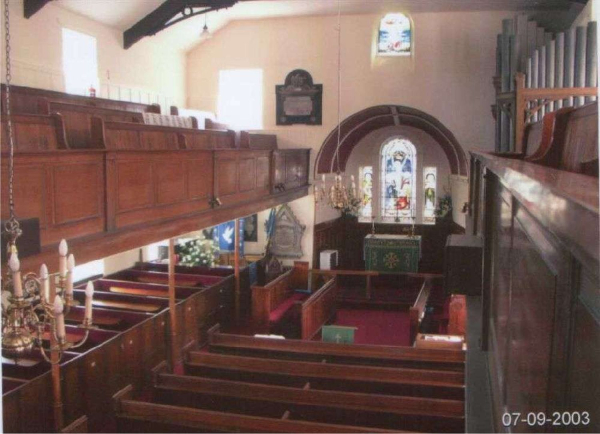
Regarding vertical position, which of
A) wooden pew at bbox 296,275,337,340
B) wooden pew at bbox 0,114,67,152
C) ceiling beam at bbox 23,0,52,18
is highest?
ceiling beam at bbox 23,0,52,18

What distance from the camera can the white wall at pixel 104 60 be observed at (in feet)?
32.4

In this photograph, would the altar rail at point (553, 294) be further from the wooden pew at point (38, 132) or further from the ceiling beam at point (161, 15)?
the ceiling beam at point (161, 15)

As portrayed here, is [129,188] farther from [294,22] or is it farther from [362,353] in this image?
[294,22]

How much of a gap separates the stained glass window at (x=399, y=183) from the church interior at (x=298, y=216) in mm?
61

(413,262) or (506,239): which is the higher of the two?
(506,239)

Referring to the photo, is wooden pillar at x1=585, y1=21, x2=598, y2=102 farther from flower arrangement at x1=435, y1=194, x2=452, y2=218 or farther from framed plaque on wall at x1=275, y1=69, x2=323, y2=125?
flower arrangement at x1=435, y1=194, x2=452, y2=218

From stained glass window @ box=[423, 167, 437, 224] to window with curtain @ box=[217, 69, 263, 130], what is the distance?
5633mm

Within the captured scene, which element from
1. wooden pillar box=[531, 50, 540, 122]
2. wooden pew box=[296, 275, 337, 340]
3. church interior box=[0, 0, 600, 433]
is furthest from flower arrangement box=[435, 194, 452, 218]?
wooden pillar box=[531, 50, 540, 122]

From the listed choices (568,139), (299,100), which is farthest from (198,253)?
(568,139)

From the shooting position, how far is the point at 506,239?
2.58 m

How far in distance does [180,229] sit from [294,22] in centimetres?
819

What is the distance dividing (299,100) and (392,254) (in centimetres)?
482

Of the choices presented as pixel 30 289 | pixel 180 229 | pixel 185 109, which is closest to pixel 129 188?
pixel 180 229

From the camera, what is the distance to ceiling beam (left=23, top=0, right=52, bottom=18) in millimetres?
9875
